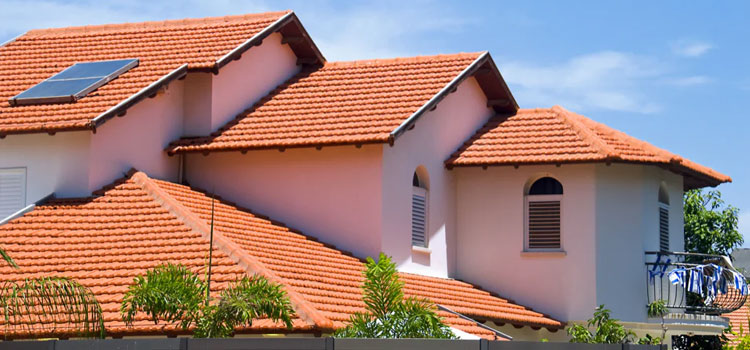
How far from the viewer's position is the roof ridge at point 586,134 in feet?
96.2

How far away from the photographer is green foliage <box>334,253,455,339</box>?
1717cm

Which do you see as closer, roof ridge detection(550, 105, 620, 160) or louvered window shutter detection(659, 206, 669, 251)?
roof ridge detection(550, 105, 620, 160)

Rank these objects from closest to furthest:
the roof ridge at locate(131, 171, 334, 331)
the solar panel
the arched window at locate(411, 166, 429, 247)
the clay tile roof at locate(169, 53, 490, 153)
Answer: the roof ridge at locate(131, 171, 334, 331), the solar panel, the clay tile roof at locate(169, 53, 490, 153), the arched window at locate(411, 166, 429, 247)

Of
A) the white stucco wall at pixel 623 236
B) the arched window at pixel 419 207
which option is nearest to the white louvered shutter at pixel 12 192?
the arched window at pixel 419 207

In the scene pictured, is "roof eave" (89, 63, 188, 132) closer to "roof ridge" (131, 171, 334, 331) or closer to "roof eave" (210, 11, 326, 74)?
"roof eave" (210, 11, 326, 74)

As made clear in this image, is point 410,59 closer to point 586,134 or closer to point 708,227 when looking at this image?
point 586,134

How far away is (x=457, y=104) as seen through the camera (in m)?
31.7

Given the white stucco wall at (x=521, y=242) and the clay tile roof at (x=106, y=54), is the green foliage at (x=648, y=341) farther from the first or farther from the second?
the clay tile roof at (x=106, y=54)

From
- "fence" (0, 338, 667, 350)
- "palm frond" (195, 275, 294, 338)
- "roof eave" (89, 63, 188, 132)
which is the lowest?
"fence" (0, 338, 667, 350)

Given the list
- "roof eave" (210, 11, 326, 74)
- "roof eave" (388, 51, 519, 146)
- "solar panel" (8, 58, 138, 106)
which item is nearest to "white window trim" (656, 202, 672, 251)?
"roof eave" (388, 51, 519, 146)

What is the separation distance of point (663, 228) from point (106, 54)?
1490 centimetres

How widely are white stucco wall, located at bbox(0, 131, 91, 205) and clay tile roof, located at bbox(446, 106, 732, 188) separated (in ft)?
30.1

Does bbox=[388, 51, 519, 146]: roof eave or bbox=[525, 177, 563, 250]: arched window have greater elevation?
bbox=[388, 51, 519, 146]: roof eave

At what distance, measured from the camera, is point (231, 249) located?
75.7ft
